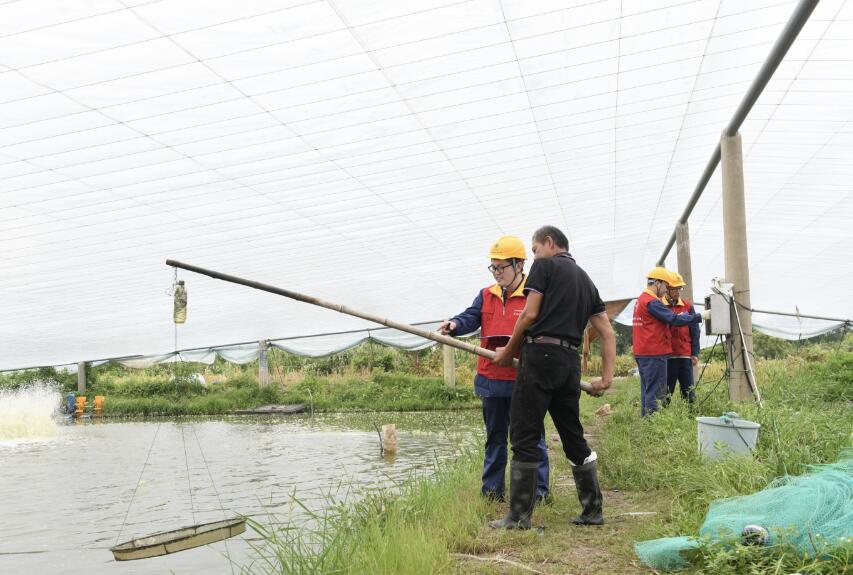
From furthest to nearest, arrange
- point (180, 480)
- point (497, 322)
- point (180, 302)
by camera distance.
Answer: point (180, 480) → point (180, 302) → point (497, 322)

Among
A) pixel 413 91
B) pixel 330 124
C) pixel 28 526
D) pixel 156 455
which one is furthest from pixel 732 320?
pixel 156 455

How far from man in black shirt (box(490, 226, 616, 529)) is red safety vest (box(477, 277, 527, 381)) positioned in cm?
44

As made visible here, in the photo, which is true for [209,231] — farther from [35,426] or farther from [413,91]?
[35,426]

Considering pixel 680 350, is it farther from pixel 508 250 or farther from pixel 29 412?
pixel 29 412

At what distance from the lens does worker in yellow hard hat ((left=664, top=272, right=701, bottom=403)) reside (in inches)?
319

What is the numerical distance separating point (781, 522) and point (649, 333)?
14.7ft

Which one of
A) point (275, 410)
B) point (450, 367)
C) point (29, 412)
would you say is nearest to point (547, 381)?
point (450, 367)

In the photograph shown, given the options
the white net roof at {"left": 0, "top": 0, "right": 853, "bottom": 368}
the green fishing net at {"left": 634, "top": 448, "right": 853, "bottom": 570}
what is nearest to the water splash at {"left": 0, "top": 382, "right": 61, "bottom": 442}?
the white net roof at {"left": 0, "top": 0, "right": 853, "bottom": 368}

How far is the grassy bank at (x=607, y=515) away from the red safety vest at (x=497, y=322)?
78 centimetres

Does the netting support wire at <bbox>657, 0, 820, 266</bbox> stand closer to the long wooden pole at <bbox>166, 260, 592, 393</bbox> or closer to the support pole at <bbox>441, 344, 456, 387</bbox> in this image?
the long wooden pole at <bbox>166, 260, 592, 393</bbox>

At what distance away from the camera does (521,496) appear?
4.20 m

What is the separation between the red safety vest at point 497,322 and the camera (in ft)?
15.7

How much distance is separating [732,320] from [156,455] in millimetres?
7678

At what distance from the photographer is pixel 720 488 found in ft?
13.1
